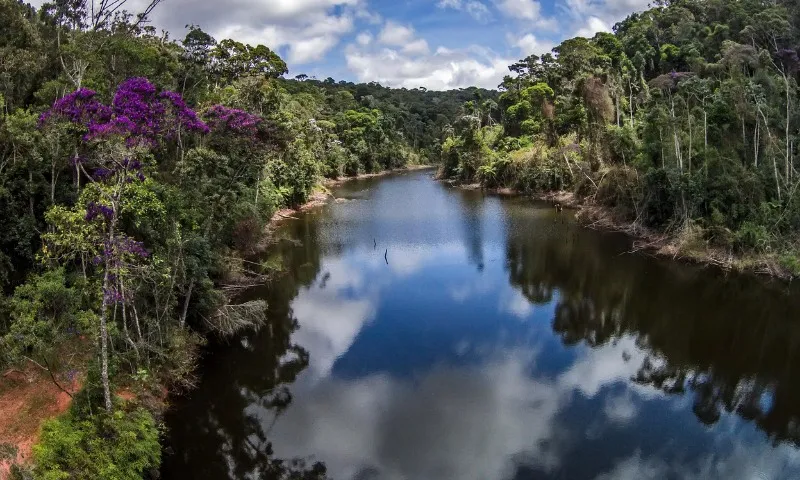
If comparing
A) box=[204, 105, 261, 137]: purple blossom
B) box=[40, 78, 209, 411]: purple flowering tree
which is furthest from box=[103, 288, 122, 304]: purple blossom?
box=[204, 105, 261, 137]: purple blossom

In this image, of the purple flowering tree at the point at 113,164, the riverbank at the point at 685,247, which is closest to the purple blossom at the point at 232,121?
the purple flowering tree at the point at 113,164

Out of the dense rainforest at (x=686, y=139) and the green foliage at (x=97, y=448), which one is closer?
Result: the green foliage at (x=97, y=448)

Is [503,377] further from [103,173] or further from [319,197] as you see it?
[319,197]

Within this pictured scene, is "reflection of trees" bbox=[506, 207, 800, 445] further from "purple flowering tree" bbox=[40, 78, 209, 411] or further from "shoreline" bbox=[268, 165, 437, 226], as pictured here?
"shoreline" bbox=[268, 165, 437, 226]

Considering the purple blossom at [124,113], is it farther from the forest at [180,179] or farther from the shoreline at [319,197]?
the shoreline at [319,197]

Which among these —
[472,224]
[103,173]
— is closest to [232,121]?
[103,173]

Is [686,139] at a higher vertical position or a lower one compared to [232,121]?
higher
